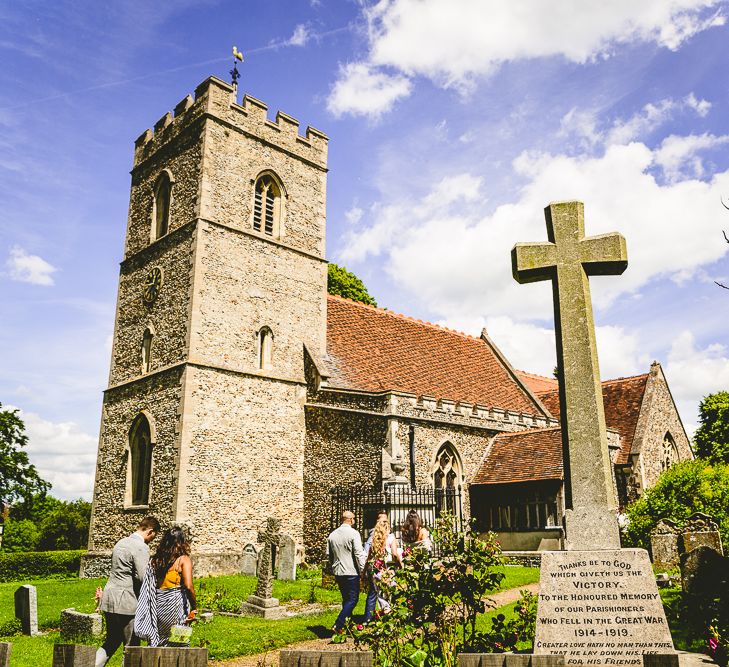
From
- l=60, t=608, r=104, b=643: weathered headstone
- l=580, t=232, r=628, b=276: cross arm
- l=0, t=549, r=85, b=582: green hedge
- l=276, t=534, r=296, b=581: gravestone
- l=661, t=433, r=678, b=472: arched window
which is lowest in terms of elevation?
l=0, t=549, r=85, b=582: green hedge

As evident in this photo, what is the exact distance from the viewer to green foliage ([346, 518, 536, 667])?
4.63 meters

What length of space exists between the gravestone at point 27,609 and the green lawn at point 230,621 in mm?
227

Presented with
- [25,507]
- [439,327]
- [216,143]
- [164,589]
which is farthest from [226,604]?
[25,507]

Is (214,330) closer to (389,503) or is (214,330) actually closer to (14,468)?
(389,503)

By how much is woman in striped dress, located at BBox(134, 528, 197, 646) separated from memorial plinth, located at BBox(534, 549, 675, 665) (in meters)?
3.23

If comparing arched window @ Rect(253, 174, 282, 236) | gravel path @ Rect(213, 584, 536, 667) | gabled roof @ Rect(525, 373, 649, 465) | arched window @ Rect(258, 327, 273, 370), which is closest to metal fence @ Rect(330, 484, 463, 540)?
arched window @ Rect(258, 327, 273, 370)

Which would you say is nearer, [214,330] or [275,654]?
[275,654]

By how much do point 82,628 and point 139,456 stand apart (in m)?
10.1

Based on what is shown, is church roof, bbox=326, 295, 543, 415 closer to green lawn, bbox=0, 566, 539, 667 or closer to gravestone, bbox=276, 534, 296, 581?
gravestone, bbox=276, 534, 296, 581

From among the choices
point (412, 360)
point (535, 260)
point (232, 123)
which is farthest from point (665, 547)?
point (232, 123)

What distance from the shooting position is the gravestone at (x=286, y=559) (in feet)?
45.3

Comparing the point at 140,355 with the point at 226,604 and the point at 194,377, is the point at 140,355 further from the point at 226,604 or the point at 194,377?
the point at 226,604

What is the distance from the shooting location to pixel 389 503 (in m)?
14.7

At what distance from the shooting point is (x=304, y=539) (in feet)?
57.7
